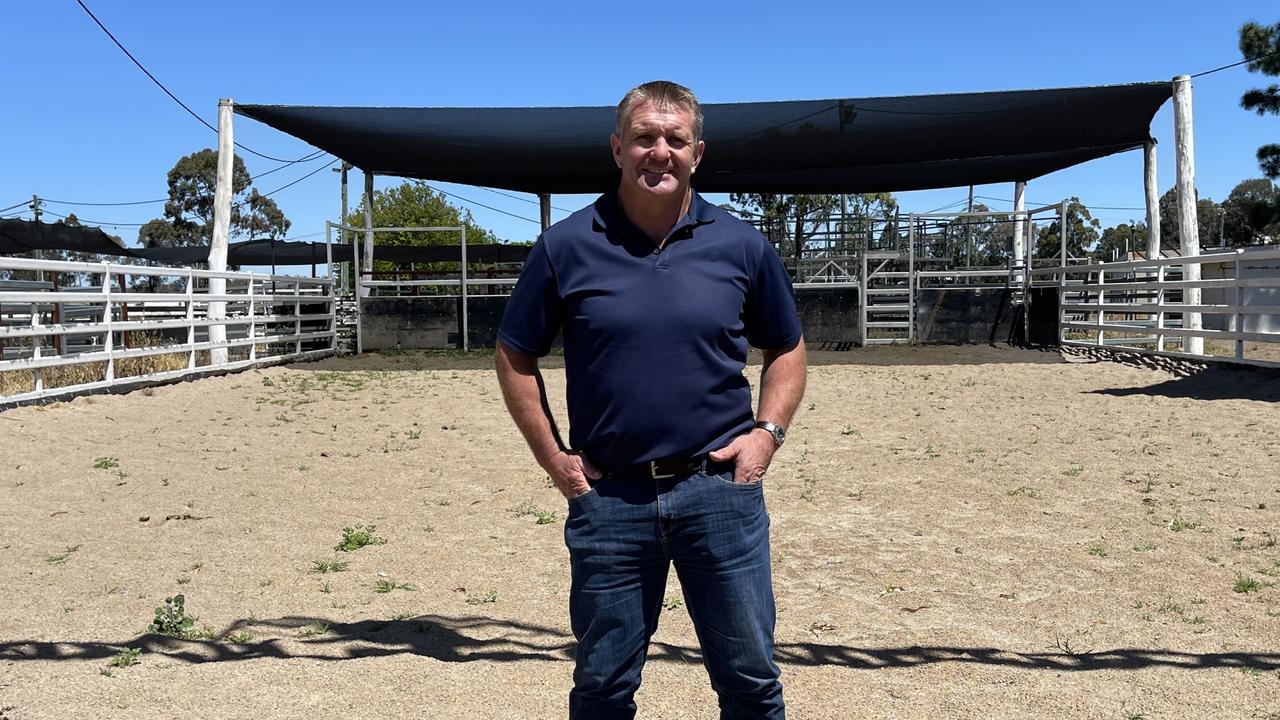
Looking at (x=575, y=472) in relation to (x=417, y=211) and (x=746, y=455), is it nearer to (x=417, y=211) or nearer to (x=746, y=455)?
(x=746, y=455)

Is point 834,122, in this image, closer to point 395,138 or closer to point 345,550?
point 395,138

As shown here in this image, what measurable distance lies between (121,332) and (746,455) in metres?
14.9

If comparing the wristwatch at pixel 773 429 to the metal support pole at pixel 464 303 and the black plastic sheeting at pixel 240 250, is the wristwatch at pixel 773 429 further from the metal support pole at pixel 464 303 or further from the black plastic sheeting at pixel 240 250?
the metal support pole at pixel 464 303

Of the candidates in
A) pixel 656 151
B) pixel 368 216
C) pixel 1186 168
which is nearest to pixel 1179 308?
pixel 1186 168

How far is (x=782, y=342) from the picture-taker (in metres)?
2.41

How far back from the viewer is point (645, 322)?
2.18 m

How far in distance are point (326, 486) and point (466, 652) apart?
3.30m

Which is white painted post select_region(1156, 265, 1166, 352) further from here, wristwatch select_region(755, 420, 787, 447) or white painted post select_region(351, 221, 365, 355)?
wristwatch select_region(755, 420, 787, 447)

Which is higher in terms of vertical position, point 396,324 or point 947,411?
point 396,324

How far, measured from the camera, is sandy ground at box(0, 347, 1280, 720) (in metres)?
3.39


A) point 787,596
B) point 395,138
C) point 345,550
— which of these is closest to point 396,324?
point 395,138

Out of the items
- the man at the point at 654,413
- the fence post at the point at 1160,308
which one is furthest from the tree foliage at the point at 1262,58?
the man at the point at 654,413

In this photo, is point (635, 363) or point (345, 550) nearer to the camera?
point (635, 363)

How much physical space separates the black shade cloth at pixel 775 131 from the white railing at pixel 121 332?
108 inches
